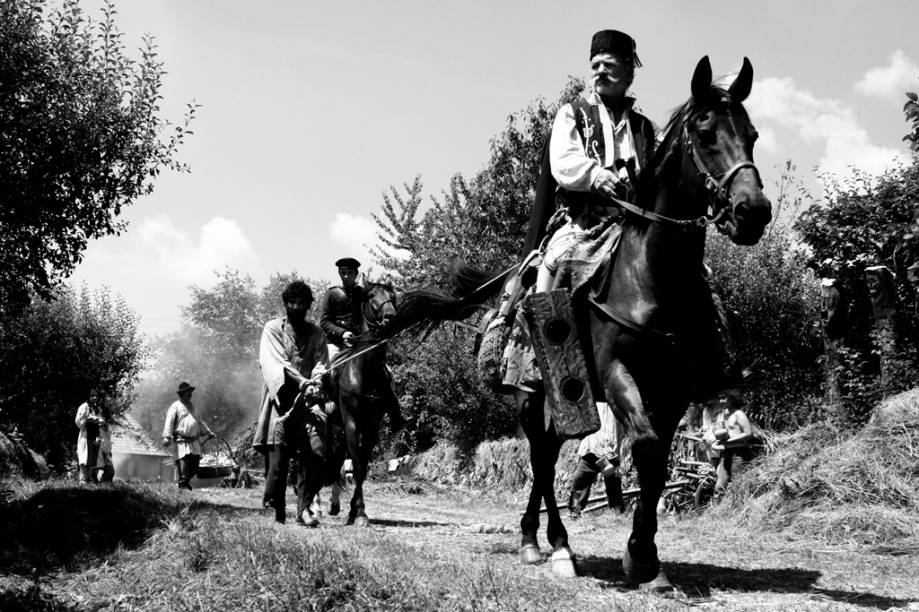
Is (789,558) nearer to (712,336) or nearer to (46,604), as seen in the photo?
(712,336)

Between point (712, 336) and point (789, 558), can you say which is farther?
point (789, 558)

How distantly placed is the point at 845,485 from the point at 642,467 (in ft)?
17.8

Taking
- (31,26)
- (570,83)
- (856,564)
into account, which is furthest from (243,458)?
(856,564)

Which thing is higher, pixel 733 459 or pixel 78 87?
pixel 78 87

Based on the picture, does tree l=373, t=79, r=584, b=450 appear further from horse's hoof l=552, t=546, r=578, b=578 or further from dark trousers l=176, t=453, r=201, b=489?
horse's hoof l=552, t=546, r=578, b=578

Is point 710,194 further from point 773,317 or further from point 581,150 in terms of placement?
point 773,317

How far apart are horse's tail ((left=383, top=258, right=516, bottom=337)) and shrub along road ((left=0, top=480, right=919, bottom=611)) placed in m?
2.10

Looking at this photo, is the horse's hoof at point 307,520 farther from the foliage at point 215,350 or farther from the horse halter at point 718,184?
the foliage at point 215,350

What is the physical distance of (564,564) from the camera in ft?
20.1

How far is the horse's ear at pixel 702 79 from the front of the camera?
5410mm

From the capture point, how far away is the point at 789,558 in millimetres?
7508

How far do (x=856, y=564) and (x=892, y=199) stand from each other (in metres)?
10.5

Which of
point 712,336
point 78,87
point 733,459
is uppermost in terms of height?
point 78,87

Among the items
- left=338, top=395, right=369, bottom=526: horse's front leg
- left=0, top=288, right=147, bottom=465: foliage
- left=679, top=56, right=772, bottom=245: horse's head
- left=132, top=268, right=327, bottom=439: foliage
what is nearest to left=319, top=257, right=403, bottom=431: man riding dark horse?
left=338, top=395, right=369, bottom=526: horse's front leg
